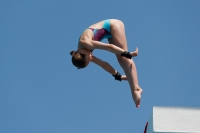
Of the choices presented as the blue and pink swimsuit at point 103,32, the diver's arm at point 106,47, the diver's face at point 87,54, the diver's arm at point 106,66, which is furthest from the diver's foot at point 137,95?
the blue and pink swimsuit at point 103,32

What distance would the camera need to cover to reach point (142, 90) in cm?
762

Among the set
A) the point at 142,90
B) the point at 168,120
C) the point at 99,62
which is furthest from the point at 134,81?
the point at 168,120

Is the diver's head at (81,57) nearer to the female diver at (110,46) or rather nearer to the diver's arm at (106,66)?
the female diver at (110,46)

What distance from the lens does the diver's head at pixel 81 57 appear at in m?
7.60

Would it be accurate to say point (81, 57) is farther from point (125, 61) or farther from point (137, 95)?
point (137, 95)

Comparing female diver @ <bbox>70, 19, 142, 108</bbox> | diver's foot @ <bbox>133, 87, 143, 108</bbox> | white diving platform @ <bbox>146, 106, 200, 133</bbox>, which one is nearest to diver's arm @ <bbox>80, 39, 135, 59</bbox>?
female diver @ <bbox>70, 19, 142, 108</bbox>

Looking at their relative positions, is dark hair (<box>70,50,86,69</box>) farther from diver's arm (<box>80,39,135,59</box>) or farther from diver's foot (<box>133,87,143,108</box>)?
diver's foot (<box>133,87,143,108</box>)

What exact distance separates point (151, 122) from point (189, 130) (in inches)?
24.4

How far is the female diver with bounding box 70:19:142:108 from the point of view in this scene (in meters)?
7.41

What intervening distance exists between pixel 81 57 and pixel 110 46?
60 centimetres

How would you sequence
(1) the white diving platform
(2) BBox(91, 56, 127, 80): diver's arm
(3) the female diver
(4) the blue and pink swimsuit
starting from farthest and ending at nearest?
(2) BBox(91, 56, 127, 80): diver's arm
(4) the blue and pink swimsuit
(3) the female diver
(1) the white diving platform

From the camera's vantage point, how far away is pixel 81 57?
7617mm

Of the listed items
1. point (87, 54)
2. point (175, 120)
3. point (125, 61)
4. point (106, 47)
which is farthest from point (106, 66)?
point (175, 120)

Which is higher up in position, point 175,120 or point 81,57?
point 81,57
